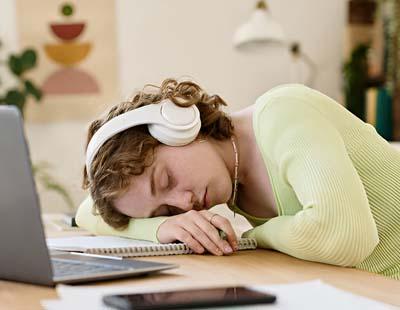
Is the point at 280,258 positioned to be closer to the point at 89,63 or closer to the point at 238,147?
the point at 238,147

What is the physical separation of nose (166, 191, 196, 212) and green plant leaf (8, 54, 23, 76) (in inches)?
109

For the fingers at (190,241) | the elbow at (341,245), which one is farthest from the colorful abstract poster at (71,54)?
the elbow at (341,245)

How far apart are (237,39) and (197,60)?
0.82 feet

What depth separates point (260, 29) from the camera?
410cm

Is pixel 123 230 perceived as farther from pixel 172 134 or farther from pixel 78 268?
pixel 78 268

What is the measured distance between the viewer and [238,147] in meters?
1.54

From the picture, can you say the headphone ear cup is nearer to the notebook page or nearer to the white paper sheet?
the notebook page

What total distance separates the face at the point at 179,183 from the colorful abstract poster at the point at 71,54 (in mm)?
2809

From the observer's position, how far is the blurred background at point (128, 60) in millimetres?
4148

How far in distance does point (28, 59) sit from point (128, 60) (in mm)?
503

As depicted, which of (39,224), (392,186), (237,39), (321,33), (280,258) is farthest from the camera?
(321,33)

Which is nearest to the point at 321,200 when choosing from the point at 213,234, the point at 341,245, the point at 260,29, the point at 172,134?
the point at 341,245

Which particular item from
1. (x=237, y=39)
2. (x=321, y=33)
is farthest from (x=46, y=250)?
(x=321, y=33)

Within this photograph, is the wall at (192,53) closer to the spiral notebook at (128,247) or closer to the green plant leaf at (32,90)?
the green plant leaf at (32,90)
